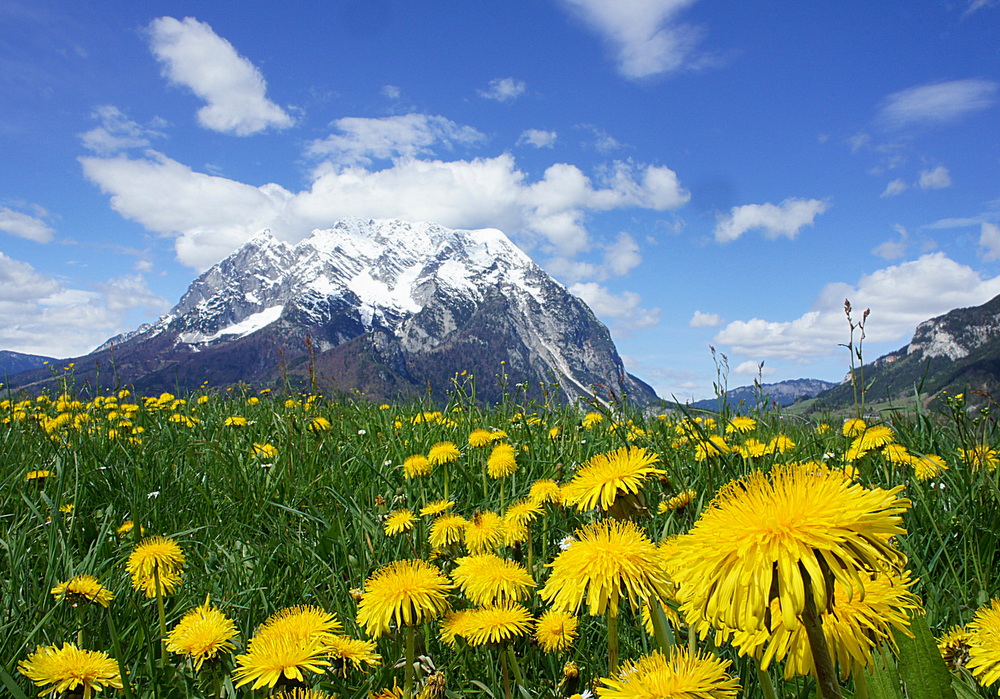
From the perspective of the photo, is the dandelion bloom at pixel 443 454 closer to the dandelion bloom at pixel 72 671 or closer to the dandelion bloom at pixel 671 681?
the dandelion bloom at pixel 72 671

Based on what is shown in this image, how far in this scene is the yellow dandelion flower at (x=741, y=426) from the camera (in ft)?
15.3

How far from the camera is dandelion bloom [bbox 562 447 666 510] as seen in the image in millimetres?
1675

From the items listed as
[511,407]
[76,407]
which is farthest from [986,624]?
[76,407]

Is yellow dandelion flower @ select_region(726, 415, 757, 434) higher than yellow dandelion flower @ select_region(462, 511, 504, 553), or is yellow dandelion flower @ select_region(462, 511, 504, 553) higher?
yellow dandelion flower @ select_region(726, 415, 757, 434)

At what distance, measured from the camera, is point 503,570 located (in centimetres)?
194

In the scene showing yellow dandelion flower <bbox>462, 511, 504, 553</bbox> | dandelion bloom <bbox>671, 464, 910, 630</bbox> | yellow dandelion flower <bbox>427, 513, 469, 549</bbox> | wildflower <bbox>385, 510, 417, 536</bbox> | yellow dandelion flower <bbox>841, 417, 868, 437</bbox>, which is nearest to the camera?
dandelion bloom <bbox>671, 464, 910, 630</bbox>

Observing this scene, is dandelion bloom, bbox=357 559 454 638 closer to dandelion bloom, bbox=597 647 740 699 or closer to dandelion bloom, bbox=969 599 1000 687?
dandelion bloom, bbox=597 647 740 699

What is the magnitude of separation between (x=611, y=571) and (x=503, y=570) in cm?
62

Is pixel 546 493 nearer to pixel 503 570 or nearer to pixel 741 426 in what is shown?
pixel 503 570

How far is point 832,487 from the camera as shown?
3.26 feet

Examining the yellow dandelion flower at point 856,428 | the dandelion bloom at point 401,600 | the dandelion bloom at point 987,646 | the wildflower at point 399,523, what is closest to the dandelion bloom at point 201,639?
the dandelion bloom at point 401,600

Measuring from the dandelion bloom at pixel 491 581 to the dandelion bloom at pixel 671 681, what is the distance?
2.35 feet

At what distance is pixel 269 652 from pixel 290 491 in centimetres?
265

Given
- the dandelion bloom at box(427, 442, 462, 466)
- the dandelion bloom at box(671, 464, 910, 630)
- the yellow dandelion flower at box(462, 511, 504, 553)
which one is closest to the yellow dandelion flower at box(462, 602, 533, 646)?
the yellow dandelion flower at box(462, 511, 504, 553)
